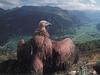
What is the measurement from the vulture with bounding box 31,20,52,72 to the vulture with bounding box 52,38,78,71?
24cm

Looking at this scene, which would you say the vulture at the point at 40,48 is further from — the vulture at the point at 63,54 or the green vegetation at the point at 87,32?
the green vegetation at the point at 87,32

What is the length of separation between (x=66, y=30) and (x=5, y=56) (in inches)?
313

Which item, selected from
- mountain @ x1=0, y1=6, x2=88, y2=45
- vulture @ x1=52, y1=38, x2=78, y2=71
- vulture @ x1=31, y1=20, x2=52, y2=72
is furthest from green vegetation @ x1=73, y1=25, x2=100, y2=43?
vulture @ x1=31, y1=20, x2=52, y2=72

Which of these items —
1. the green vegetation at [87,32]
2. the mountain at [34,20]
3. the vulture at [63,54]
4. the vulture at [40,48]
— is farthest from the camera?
the green vegetation at [87,32]

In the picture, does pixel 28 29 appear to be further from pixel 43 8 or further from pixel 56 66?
pixel 56 66

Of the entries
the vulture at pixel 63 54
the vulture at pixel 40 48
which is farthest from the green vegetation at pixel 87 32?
the vulture at pixel 40 48

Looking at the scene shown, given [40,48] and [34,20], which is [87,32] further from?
[40,48]

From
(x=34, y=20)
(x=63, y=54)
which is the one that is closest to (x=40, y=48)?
(x=63, y=54)

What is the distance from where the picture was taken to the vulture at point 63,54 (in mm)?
17797

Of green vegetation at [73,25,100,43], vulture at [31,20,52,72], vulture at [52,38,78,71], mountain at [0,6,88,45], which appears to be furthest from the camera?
green vegetation at [73,25,100,43]

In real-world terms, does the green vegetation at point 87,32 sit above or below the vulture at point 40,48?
below

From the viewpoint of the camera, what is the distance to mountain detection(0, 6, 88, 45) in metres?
25.6

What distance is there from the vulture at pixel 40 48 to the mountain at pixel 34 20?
21.0 ft

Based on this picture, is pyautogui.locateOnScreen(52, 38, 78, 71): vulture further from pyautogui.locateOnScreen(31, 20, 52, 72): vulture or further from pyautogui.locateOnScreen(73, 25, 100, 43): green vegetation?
pyautogui.locateOnScreen(73, 25, 100, 43): green vegetation
